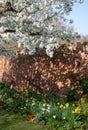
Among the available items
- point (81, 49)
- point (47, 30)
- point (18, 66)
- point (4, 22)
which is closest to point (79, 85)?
point (81, 49)

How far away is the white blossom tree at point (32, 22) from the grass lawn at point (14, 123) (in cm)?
313

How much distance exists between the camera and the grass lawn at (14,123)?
11926 millimetres

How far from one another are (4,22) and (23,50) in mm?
4770

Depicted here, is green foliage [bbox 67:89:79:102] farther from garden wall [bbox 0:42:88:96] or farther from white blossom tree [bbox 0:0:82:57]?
white blossom tree [bbox 0:0:82:57]

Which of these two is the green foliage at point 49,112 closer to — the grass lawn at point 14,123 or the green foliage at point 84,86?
the grass lawn at point 14,123

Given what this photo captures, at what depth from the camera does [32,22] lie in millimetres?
15289

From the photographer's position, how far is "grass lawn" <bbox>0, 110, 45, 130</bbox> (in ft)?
39.1

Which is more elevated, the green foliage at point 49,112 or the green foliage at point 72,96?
the green foliage at point 72,96

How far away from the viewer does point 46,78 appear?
17.8 metres

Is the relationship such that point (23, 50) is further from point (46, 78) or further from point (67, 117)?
point (67, 117)

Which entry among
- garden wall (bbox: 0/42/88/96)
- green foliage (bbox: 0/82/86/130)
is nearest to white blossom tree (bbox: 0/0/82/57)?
garden wall (bbox: 0/42/88/96)

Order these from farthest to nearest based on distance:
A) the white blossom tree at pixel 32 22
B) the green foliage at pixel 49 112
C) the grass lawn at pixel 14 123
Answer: the white blossom tree at pixel 32 22 < the grass lawn at pixel 14 123 < the green foliage at pixel 49 112

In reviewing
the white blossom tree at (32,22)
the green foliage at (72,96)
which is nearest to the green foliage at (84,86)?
the green foliage at (72,96)

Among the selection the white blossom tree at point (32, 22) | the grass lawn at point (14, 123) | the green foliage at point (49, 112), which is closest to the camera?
the green foliage at point (49, 112)
